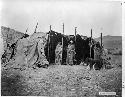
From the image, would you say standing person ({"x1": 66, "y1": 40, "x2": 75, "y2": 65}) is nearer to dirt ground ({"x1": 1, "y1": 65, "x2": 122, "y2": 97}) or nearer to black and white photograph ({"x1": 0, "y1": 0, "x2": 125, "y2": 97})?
black and white photograph ({"x1": 0, "y1": 0, "x2": 125, "y2": 97})

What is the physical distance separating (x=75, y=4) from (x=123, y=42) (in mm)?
2117

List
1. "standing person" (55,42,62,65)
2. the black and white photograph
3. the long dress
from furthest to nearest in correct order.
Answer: the long dress, "standing person" (55,42,62,65), the black and white photograph

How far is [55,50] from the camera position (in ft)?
39.3

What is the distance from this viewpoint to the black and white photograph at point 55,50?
27.3 feet

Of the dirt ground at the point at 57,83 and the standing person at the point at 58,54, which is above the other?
the standing person at the point at 58,54

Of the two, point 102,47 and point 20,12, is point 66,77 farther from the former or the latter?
point 102,47

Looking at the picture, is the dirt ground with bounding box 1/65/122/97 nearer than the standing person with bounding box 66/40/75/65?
Yes

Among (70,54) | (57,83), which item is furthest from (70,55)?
(57,83)

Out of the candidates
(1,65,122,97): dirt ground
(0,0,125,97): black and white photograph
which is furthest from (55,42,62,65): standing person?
(1,65,122,97): dirt ground

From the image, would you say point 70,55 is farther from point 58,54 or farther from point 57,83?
point 57,83

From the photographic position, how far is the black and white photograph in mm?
8312

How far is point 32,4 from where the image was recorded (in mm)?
8234

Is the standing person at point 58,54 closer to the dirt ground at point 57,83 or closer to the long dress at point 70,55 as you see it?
the long dress at point 70,55

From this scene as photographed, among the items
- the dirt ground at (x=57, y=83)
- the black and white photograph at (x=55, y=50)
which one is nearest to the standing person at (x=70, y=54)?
the black and white photograph at (x=55, y=50)
